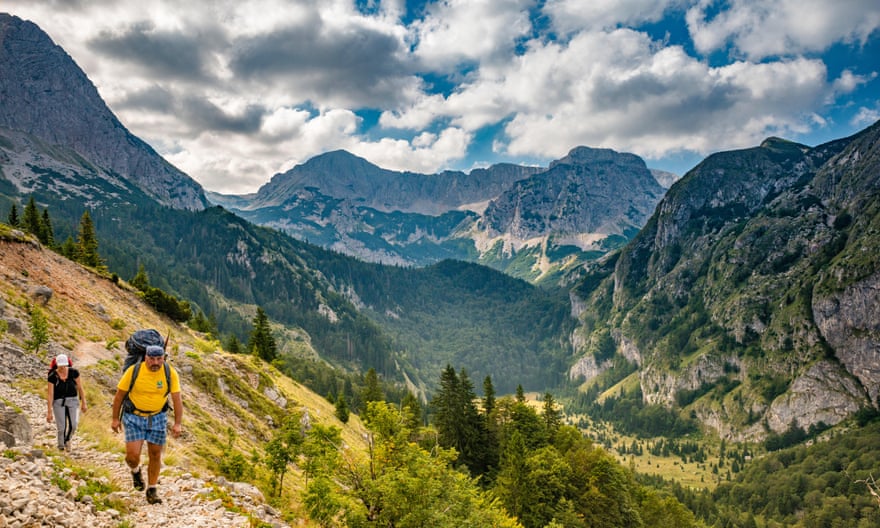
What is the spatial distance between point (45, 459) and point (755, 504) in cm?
24558

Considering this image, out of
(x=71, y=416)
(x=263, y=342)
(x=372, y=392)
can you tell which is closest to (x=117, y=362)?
(x=71, y=416)

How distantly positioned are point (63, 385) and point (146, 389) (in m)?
5.14

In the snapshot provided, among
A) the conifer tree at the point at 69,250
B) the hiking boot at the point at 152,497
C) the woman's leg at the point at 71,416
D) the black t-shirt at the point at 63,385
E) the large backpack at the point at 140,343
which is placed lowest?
the hiking boot at the point at 152,497

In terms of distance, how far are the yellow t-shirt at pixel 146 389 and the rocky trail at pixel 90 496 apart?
2.59 m

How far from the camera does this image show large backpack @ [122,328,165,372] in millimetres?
13102

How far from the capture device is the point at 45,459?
13.3 metres

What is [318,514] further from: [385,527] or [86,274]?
[86,274]

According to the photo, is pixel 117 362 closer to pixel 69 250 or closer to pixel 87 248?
pixel 69 250

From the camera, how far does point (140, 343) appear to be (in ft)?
43.3

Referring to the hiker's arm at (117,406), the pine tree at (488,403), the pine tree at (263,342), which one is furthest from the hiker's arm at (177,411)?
the pine tree at (263,342)

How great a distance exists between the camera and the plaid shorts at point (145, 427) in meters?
13.1

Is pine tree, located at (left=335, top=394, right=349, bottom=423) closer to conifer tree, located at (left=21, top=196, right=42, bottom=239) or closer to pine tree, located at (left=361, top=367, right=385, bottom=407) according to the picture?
pine tree, located at (left=361, top=367, right=385, bottom=407)

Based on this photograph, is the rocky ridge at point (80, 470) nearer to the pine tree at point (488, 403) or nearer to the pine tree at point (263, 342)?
the pine tree at point (488, 403)

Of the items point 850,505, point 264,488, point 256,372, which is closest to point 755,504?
point 850,505
